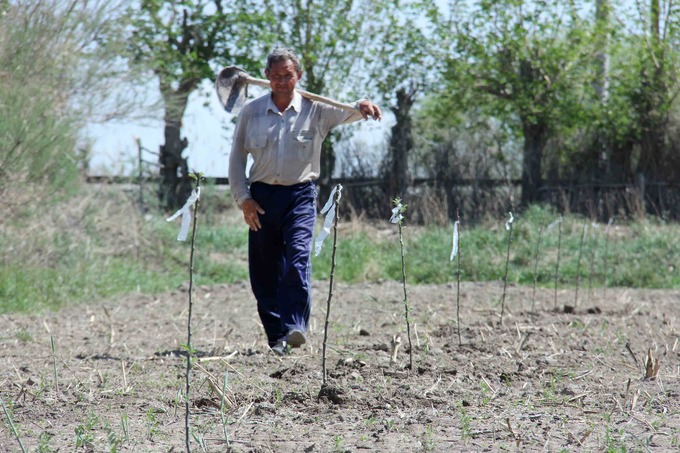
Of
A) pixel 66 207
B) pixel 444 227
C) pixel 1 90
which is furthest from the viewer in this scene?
pixel 444 227

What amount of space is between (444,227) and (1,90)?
312 inches

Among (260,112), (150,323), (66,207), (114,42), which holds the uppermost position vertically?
(114,42)

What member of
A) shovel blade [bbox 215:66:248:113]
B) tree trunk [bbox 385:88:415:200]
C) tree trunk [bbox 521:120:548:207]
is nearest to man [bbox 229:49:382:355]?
shovel blade [bbox 215:66:248:113]

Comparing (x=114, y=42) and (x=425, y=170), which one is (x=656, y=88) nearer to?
(x=425, y=170)

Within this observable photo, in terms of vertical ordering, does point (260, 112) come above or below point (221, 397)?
above

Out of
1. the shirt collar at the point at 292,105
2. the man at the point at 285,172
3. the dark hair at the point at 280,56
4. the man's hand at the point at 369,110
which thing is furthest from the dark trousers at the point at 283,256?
the dark hair at the point at 280,56

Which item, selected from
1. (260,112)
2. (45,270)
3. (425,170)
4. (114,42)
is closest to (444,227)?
(425,170)

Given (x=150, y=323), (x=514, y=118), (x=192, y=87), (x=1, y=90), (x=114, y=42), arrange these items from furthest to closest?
(x=514, y=118) < (x=192, y=87) < (x=114, y=42) < (x=1, y=90) < (x=150, y=323)

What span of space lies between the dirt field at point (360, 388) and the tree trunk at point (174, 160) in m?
10.2

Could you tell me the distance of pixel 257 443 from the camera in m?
3.12

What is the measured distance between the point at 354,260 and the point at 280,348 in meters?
6.81

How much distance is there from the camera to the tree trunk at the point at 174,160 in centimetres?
1684

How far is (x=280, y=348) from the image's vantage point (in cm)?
515

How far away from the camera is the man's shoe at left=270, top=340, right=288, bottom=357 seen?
5.09 m
